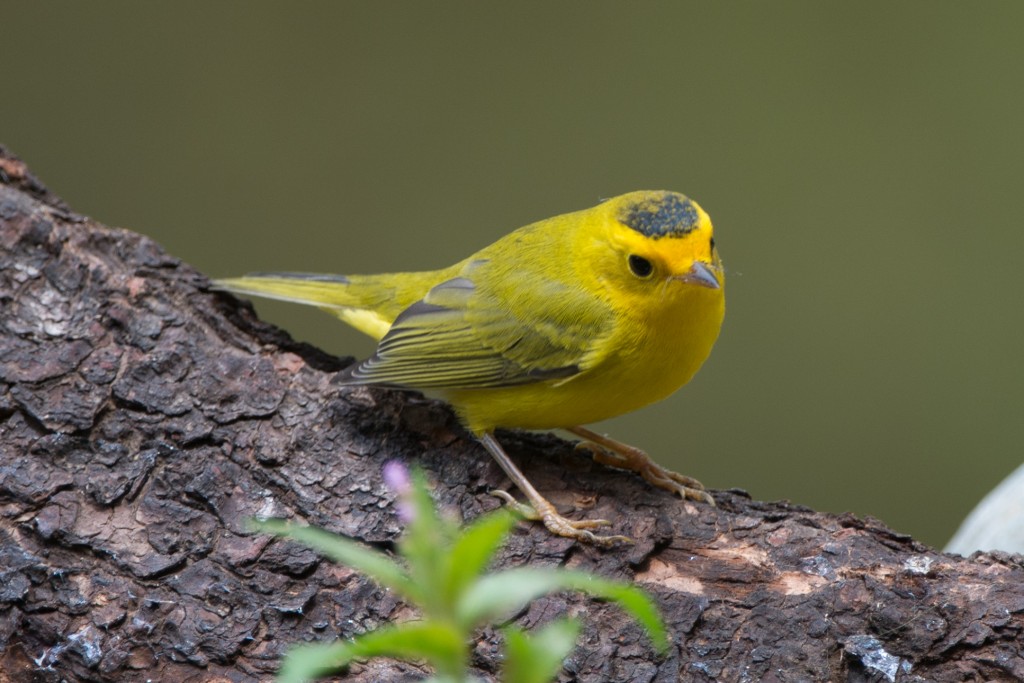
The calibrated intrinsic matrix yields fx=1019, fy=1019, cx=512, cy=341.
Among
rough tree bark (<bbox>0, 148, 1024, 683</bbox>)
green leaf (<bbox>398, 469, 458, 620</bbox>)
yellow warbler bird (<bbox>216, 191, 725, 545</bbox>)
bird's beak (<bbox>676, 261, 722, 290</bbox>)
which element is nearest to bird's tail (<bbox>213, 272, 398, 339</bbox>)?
yellow warbler bird (<bbox>216, 191, 725, 545</bbox>)

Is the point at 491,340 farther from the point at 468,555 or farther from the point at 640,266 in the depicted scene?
the point at 468,555

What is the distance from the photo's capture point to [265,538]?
2.67 m

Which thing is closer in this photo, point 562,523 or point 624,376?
point 562,523

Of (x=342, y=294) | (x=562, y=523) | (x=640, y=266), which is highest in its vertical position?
(x=342, y=294)

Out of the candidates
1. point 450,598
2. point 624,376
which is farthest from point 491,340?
point 450,598

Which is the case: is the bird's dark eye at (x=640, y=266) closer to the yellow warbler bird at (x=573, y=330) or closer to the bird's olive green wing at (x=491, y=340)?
the yellow warbler bird at (x=573, y=330)

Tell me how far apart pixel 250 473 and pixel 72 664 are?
2.29ft

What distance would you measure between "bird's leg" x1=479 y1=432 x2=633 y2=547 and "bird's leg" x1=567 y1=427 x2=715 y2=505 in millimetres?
315

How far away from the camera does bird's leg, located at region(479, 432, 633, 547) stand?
2.87 metres

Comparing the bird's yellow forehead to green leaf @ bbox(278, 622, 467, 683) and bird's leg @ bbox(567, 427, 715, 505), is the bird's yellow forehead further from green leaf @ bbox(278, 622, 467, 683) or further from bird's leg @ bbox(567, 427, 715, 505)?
green leaf @ bbox(278, 622, 467, 683)

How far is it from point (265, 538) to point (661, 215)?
1.50 meters

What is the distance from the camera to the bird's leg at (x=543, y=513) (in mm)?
2873

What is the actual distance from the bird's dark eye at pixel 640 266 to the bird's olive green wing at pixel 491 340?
0.16 m

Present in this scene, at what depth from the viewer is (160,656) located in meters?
2.43
